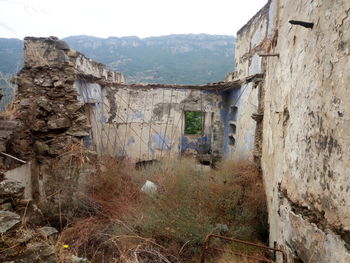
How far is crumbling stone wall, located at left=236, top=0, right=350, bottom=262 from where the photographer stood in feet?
5.29

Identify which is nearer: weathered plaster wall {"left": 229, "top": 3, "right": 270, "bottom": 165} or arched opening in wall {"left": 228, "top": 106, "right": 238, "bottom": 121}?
weathered plaster wall {"left": 229, "top": 3, "right": 270, "bottom": 165}

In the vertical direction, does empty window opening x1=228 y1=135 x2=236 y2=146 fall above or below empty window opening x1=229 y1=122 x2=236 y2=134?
below

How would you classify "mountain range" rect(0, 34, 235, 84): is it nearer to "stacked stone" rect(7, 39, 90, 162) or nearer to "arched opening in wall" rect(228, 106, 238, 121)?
"stacked stone" rect(7, 39, 90, 162)

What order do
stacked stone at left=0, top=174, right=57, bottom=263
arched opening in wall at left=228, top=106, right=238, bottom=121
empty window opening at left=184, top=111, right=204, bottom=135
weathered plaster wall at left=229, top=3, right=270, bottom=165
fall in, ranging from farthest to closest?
empty window opening at left=184, top=111, right=204, bottom=135
arched opening in wall at left=228, top=106, right=238, bottom=121
weathered plaster wall at left=229, top=3, right=270, bottom=165
stacked stone at left=0, top=174, right=57, bottom=263

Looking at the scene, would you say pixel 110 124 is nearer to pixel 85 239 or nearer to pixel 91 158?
pixel 91 158

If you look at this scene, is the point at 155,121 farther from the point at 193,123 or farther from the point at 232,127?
the point at 193,123

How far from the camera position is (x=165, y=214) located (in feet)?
13.5

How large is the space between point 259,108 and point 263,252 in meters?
2.90

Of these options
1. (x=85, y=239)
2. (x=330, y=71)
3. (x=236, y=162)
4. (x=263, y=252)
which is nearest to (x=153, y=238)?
(x=85, y=239)

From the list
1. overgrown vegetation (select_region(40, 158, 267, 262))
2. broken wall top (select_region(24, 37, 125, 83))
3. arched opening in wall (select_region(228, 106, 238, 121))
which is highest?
broken wall top (select_region(24, 37, 125, 83))

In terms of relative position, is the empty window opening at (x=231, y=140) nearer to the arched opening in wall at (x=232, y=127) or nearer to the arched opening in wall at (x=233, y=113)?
the arched opening in wall at (x=232, y=127)

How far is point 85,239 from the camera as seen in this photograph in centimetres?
381

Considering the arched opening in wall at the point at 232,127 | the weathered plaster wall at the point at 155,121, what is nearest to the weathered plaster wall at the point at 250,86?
the arched opening in wall at the point at 232,127

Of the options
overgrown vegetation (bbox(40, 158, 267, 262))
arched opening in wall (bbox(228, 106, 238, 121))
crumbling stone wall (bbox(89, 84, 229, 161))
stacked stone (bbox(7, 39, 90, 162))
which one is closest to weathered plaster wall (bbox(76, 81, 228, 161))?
crumbling stone wall (bbox(89, 84, 229, 161))
